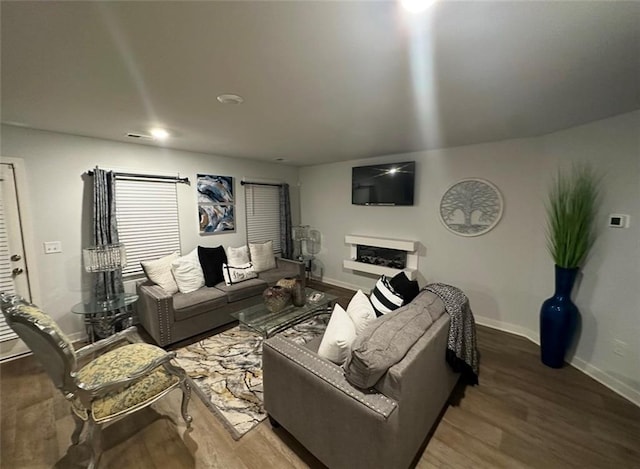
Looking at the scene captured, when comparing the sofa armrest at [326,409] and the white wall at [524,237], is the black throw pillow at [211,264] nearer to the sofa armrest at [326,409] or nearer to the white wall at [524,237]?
the sofa armrest at [326,409]

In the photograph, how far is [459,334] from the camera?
6.41 ft

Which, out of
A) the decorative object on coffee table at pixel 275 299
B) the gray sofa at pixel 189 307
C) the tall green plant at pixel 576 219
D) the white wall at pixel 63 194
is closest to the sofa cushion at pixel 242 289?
the gray sofa at pixel 189 307

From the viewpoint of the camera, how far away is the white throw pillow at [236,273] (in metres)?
3.54

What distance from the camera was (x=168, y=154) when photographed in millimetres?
3623

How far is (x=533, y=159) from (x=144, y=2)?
12.2 ft

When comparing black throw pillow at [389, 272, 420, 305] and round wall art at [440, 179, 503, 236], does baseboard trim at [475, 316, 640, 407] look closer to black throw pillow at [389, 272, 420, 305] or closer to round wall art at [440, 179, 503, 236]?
round wall art at [440, 179, 503, 236]

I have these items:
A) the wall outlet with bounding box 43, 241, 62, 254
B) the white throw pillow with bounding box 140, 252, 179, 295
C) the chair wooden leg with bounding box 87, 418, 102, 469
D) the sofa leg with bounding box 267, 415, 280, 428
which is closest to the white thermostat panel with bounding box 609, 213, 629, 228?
the sofa leg with bounding box 267, 415, 280, 428

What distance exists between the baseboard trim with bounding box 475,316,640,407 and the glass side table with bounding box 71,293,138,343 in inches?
181

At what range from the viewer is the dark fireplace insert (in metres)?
4.10

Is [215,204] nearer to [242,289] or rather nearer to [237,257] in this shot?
[237,257]

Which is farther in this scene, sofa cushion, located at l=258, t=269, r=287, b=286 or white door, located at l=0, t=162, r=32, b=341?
sofa cushion, located at l=258, t=269, r=287, b=286

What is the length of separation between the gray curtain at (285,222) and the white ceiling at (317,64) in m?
2.52

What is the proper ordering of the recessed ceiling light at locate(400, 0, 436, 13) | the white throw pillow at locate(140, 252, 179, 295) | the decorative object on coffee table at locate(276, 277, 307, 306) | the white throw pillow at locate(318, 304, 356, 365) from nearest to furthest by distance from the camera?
1. the recessed ceiling light at locate(400, 0, 436, 13)
2. the white throw pillow at locate(318, 304, 356, 365)
3. the decorative object on coffee table at locate(276, 277, 307, 306)
4. the white throw pillow at locate(140, 252, 179, 295)

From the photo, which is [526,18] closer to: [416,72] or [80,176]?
[416,72]
